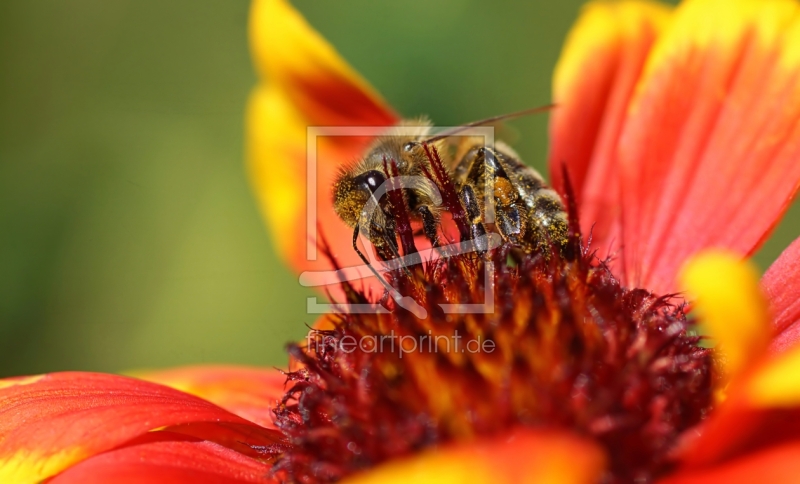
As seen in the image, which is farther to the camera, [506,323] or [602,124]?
[602,124]

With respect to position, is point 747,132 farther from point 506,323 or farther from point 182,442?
point 182,442

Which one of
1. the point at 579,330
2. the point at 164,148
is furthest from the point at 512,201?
the point at 164,148

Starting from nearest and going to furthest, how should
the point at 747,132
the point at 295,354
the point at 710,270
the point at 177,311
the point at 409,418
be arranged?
the point at 710,270 → the point at 409,418 → the point at 295,354 → the point at 747,132 → the point at 177,311

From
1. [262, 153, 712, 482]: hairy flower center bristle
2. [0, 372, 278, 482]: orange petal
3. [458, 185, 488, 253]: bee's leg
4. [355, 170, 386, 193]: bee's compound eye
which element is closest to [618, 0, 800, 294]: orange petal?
[262, 153, 712, 482]: hairy flower center bristle

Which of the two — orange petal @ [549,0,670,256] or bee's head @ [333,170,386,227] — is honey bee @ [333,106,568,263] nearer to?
bee's head @ [333,170,386,227]

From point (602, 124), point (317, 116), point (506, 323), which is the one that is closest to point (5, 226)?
point (317, 116)

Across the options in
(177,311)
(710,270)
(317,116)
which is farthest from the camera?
(177,311)
